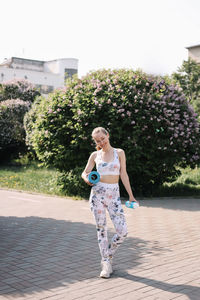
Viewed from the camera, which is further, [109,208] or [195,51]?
[195,51]

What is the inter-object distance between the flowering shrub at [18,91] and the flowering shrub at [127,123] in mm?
16148

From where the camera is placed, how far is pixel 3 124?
24.1m

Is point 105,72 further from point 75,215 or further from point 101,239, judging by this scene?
point 101,239

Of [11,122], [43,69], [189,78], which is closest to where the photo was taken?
[11,122]

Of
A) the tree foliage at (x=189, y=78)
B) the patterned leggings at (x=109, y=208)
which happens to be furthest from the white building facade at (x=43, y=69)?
the patterned leggings at (x=109, y=208)

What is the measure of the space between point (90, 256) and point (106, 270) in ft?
3.38

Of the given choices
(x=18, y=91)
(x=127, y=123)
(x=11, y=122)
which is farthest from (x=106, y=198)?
(x=18, y=91)

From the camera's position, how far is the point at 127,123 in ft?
36.6

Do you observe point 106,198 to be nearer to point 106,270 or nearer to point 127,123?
point 106,270

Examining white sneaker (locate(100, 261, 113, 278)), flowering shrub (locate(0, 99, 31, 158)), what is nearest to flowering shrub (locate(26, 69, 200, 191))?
white sneaker (locate(100, 261, 113, 278))

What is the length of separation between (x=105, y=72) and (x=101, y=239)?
7.92 m

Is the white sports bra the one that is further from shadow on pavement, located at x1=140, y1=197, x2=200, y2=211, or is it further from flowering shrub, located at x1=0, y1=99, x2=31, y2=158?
flowering shrub, located at x1=0, y1=99, x2=31, y2=158

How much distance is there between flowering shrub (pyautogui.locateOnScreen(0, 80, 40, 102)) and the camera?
28078 mm

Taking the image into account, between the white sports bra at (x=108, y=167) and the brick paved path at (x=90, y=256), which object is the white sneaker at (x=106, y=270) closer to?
the brick paved path at (x=90, y=256)
